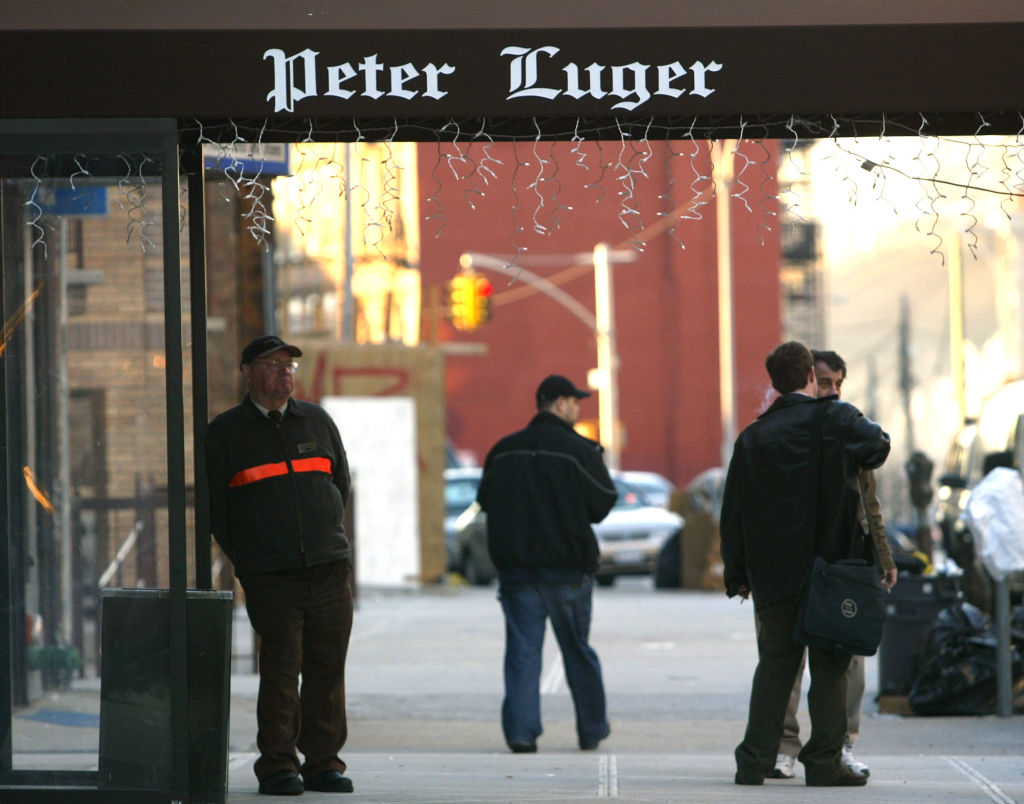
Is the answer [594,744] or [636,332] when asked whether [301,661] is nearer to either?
[594,744]

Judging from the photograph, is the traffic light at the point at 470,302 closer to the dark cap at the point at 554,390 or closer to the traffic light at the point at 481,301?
the traffic light at the point at 481,301

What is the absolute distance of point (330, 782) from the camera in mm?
7145

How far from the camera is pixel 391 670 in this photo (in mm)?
13016

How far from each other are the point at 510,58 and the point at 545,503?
3.29 m

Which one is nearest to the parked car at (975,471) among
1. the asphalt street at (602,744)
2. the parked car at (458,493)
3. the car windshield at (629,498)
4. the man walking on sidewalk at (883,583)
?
the asphalt street at (602,744)

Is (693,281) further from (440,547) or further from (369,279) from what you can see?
(440,547)

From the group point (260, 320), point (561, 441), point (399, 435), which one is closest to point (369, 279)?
point (399, 435)

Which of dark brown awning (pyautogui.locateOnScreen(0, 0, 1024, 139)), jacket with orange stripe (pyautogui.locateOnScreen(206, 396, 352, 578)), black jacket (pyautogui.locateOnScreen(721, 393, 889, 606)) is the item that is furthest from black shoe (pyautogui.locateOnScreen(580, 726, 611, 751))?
dark brown awning (pyautogui.locateOnScreen(0, 0, 1024, 139))

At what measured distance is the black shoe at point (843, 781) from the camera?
728 cm

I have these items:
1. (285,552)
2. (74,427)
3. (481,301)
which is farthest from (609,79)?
(481,301)

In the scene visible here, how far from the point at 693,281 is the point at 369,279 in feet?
31.0

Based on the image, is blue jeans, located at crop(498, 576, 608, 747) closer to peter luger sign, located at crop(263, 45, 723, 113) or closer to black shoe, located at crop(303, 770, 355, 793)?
black shoe, located at crop(303, 770, 355, 793)

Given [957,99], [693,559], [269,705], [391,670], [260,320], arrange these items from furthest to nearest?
[693,559] < [260,320] < [391,670] < [269,705] < [957,99]

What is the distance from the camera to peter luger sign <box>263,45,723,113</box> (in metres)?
6.11
